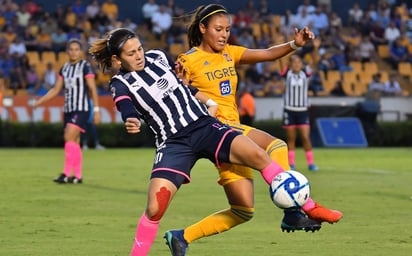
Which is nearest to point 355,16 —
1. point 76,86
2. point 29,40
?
point 29,40

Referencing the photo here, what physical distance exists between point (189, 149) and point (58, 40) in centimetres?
2623

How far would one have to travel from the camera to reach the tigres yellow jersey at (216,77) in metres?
8.95

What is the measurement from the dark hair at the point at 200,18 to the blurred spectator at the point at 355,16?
28.8 meters

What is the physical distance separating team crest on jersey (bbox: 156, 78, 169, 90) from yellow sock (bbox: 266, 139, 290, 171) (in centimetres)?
106

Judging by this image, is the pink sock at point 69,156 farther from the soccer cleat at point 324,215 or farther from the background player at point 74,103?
the soccer cleat at point 324,215

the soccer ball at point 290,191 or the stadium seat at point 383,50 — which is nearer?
the soccer ball at point 290,191

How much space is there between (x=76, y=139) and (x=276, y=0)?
2221 cm

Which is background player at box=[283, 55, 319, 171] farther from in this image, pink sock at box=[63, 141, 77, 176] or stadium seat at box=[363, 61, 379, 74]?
stadium seat at box=[363, 61, 379, 74]

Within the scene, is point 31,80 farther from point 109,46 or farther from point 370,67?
point 109,46

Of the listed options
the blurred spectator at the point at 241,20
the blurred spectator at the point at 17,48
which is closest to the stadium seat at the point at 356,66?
the blurred spectator at the point at 241,20

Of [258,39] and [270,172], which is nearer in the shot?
[270,172]

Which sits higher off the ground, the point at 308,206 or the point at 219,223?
the point at 308,206

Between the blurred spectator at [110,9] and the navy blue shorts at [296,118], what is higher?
the blurred spectator at [110,9]

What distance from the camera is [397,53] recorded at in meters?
36.0
